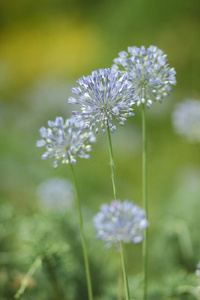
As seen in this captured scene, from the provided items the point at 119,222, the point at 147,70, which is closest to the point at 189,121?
the point at 147,70

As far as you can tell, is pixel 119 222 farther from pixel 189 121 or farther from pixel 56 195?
pixel 56 195

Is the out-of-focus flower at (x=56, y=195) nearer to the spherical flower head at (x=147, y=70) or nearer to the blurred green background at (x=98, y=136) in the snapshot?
the blurred green background at (x=98, y=136)

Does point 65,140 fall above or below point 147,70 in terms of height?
below

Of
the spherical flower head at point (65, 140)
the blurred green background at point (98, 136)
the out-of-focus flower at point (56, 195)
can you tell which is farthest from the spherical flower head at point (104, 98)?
the out-of-focus flower at point (56, 195)

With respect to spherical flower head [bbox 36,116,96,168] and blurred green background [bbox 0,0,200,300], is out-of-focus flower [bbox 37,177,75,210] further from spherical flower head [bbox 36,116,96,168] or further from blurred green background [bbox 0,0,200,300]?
spherical flower head [bbox 36,116,96,168]

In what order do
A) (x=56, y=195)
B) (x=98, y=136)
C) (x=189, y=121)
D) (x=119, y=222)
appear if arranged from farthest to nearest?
(x=98, y=136), (x=56, y=195), (x=189, y=121), (x=119, y=222)

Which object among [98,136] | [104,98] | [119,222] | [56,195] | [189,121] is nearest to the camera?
[119,222]

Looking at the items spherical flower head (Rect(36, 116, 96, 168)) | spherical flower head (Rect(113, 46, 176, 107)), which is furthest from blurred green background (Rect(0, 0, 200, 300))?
spherical flower head (Rect(113, 46, 176, 107))
